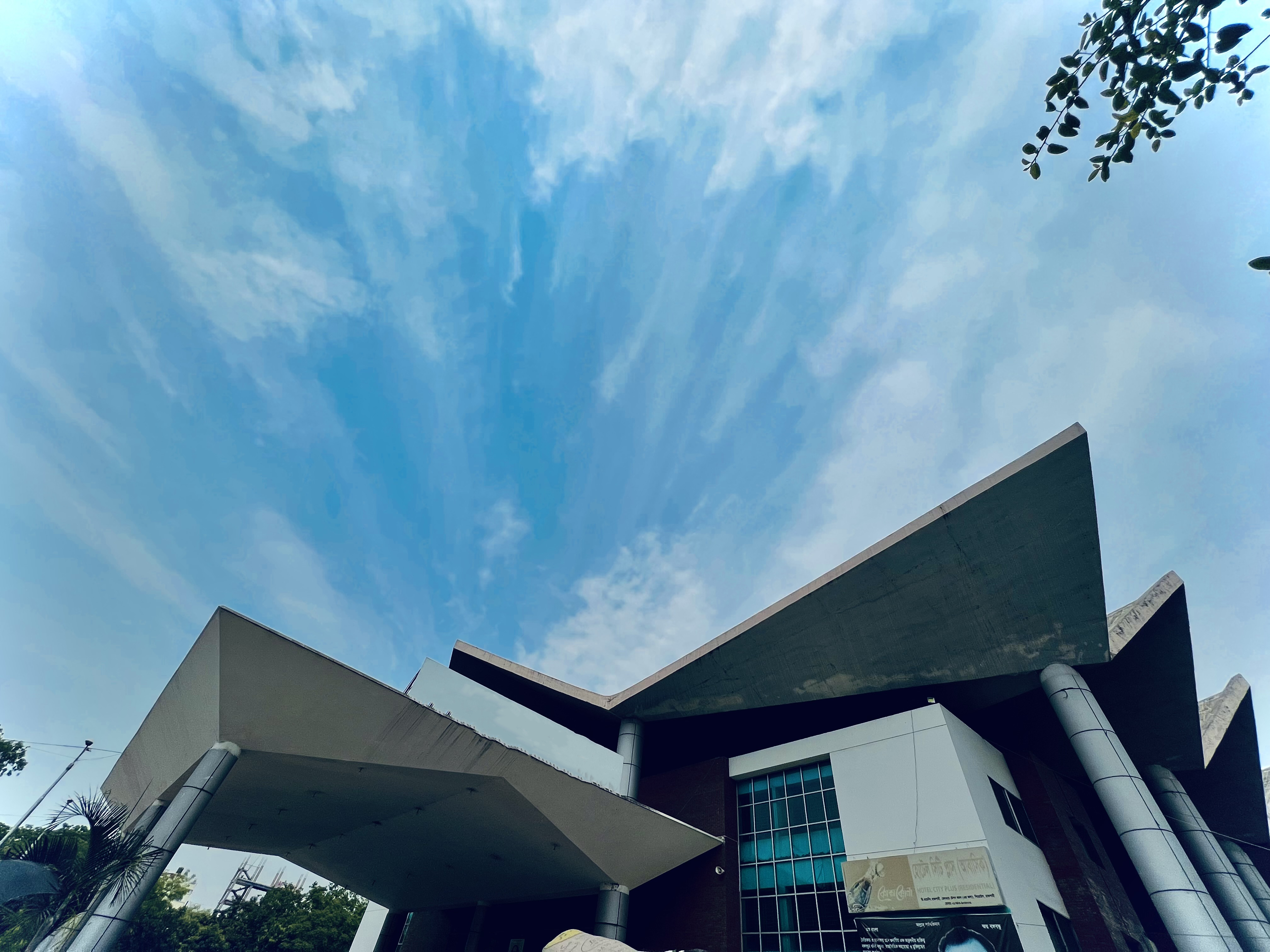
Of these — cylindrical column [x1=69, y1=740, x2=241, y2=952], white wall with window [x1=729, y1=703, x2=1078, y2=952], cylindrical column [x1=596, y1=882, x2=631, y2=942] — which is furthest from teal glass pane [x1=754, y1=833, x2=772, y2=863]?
cylindrical column [x1=69, y1=740, x2=241, y2=952]

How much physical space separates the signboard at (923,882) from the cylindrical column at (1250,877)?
2520cm

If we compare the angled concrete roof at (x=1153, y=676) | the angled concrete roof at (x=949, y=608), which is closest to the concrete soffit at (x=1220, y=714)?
the angled concrete roof at (x=1153, y=676)

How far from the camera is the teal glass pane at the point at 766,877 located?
58.6 ft

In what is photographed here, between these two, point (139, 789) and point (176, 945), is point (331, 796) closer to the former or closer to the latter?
point (139, 789)

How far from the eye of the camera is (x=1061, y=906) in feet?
52.5

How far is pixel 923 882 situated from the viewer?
14367mm

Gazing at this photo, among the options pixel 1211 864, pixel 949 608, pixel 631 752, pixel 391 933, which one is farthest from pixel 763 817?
pixel 391 933

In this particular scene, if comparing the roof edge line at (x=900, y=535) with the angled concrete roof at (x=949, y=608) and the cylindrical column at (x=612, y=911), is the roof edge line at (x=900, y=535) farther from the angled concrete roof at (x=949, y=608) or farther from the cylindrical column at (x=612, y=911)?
the cylindrical column at (x=612, y=911)

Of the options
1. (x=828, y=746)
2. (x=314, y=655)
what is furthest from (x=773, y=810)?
(x=314, y=655)

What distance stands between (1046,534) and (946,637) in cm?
417

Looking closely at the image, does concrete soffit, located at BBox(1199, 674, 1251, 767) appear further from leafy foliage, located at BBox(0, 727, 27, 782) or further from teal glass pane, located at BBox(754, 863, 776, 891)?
leafy foliage, located at BBox(0, 727, 27, 782)

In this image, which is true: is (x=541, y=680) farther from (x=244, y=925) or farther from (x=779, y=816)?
(x=244, y=925)

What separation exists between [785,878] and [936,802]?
5614 mm

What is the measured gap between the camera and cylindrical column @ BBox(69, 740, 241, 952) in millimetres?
9773
